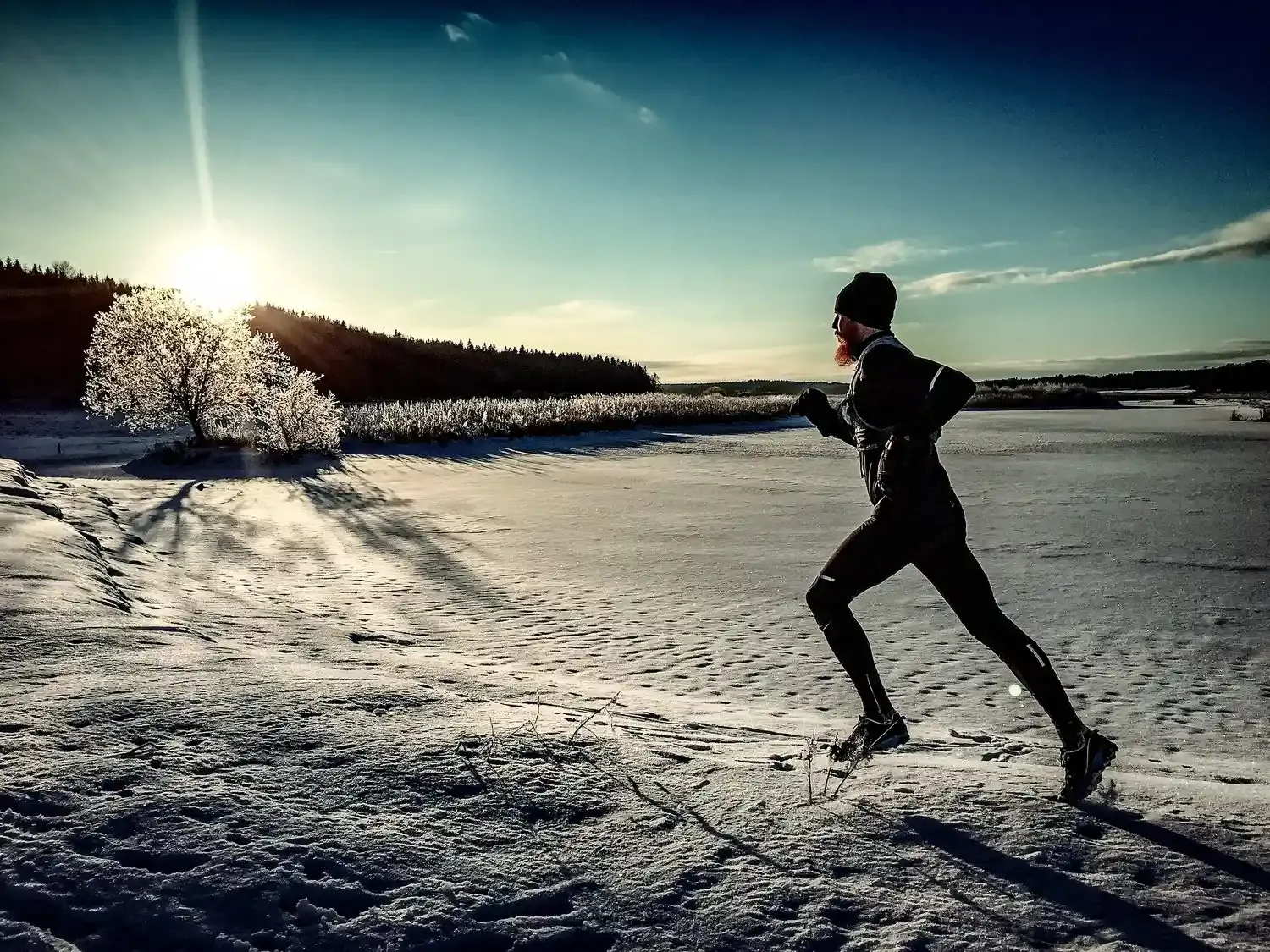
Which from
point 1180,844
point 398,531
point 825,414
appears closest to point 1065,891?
point 1180,844

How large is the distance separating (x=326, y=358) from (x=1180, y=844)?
2947 inches

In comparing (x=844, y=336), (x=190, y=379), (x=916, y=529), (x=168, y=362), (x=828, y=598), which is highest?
(x=168, y=362)

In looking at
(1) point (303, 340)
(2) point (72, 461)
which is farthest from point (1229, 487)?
(1) point (303, 340)

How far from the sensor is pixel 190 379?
24.3 m

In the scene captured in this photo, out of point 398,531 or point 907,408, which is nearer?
point 907,408

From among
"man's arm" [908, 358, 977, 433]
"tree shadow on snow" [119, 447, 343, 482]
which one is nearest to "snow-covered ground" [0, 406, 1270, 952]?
"man's arm" [908, 358, 977, 433]

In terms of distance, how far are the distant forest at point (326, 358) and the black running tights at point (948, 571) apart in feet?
180

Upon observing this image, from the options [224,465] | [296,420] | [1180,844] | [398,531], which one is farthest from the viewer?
[296,420]

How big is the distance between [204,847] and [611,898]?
3.98ft

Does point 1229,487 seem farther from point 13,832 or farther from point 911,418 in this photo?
point 13,832

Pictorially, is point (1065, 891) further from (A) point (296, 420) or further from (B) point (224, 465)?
(A) point (296, 420)

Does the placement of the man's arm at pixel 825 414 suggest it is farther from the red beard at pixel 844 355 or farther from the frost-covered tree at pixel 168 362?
the frost-covered tree at pixel 168 362

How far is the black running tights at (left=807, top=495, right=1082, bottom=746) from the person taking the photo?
113 inches

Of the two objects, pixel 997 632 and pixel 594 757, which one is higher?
pixel 997 632
